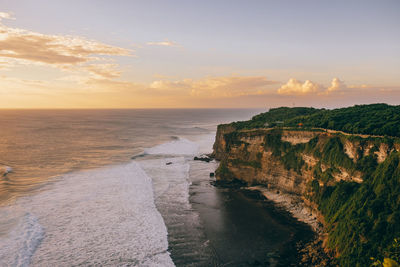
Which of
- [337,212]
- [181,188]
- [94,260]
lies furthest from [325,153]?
[94,260]

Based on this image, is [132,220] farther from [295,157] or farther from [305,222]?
[295,157]

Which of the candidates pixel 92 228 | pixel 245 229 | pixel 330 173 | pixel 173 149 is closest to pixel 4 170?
pixel 92 228

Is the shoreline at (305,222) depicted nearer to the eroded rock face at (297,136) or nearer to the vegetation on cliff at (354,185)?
the vegetation on cliff at (354,185)

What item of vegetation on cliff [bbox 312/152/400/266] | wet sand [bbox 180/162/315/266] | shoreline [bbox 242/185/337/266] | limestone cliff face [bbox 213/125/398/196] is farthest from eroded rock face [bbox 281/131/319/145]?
vegetation on cliff [bbox 312/152/400/266]

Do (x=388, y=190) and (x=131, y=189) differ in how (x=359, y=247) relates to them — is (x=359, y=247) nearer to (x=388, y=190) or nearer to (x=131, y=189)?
(x=388, y=190)

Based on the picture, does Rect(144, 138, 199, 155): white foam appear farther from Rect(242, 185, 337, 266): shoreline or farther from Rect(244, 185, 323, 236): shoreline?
Rect(244, 185, 323, 236): shoreline
